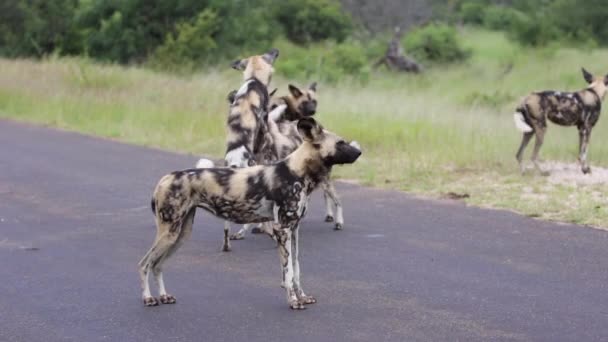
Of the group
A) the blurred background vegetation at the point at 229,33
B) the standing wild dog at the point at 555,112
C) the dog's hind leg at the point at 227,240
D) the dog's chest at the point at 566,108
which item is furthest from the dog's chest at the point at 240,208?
the blurred background vegetation at the point at 229,33

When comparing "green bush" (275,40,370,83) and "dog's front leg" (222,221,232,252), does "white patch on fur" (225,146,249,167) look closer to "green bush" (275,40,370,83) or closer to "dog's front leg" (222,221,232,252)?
"dog's front leg" (222,221,232,252)

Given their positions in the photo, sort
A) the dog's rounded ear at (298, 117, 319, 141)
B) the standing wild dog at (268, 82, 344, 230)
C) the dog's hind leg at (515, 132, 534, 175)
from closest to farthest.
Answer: the dog's rounded ear at (298, 117, 319, 141)
the standing wild dog at (268, 82, 344, 230)
the dog's hind leg at (515, 132, 534, 175)

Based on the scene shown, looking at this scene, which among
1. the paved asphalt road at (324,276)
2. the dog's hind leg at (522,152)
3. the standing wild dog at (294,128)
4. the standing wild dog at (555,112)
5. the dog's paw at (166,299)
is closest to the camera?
the paved asphalt road at (324,276)

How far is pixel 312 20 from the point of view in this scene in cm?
3083

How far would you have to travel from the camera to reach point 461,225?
26.8 feet

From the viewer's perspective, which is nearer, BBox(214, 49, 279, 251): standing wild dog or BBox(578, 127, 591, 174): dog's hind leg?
BBox(214, 49, 279, 251): standing wild dog

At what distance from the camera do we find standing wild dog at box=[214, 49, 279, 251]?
735 cm

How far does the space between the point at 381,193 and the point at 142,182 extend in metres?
2.51

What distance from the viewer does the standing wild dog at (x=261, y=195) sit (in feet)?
18.9

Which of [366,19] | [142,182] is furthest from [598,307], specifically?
[366,19]

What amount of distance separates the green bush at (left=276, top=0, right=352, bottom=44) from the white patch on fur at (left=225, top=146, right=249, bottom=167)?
23686mm

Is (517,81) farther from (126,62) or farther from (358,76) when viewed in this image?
(126,62)

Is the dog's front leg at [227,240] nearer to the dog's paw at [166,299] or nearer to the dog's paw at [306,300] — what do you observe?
the dog's paw at [166,299]

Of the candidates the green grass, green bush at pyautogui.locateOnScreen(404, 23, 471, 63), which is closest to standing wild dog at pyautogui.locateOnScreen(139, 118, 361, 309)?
the green grass
